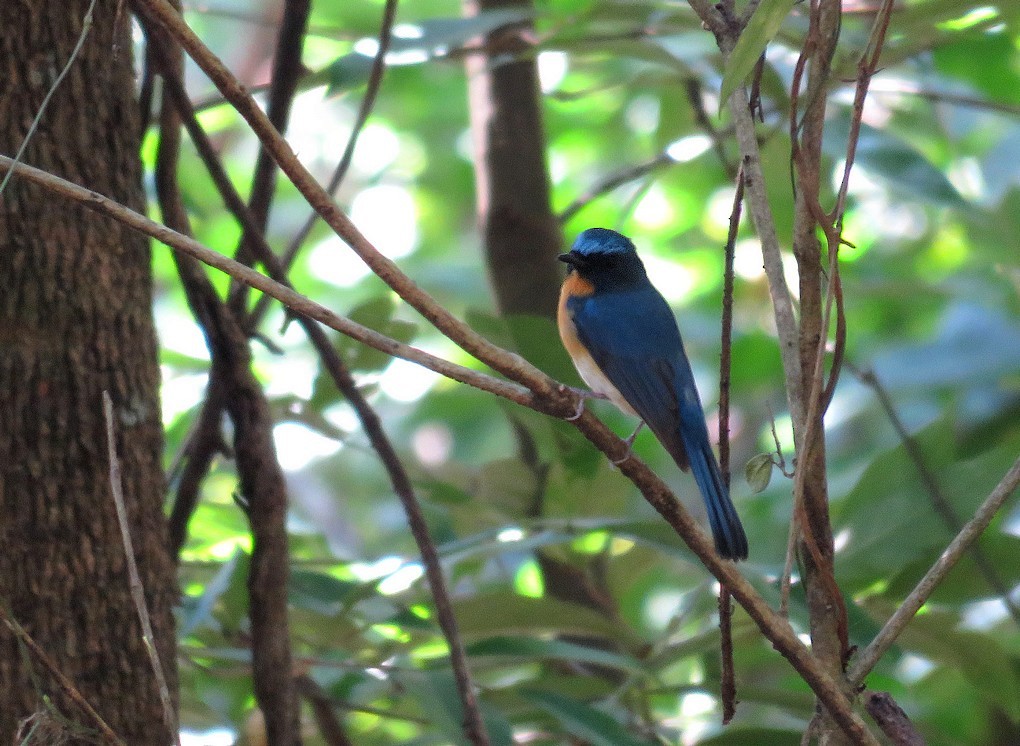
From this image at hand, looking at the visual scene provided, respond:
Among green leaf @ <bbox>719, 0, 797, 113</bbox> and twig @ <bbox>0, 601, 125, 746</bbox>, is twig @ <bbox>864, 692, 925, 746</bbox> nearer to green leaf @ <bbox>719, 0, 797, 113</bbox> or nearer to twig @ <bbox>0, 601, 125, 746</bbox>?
green leaf @ <bbox>719, 0, 797, 113</bbox>

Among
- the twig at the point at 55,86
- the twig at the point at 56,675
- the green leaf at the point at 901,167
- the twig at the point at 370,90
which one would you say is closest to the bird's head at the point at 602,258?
the green leaf at the point at 901,167

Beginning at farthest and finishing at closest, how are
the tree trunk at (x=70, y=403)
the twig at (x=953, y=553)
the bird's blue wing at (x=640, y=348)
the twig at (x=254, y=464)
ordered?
the bird's blue wing at (x=640, y=348) → the twig at (x=254, y=464) → the tree trunk at (x=70, y=403) → the twig at (x=953, y=553)

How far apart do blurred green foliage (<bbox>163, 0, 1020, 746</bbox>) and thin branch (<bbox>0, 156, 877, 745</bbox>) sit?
0.98ft

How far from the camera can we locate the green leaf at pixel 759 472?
2133 millimetres

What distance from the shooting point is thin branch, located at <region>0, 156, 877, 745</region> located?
174 cm

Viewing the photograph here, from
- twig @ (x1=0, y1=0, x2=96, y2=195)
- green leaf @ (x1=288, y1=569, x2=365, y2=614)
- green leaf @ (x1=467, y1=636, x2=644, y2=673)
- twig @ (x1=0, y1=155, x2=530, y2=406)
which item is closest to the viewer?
twig @ (x1=0, y1=155, x2=530, y2=406)

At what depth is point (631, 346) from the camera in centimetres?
415

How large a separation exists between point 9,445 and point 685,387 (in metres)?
2.30

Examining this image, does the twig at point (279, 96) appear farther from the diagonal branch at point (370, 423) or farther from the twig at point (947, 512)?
the twig at point (947, 512)

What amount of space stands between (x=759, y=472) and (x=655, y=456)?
2.48m

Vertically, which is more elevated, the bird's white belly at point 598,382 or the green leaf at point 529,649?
the bird's white belly at point 598,382

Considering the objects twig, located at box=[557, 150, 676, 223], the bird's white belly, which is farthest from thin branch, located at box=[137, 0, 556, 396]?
twig, located at box=[557, 150, 676, 223]

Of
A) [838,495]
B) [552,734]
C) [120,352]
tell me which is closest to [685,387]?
[838,495]

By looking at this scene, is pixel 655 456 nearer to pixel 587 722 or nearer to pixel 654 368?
pixel 654 368
